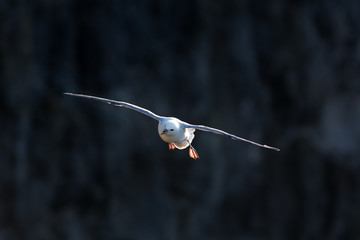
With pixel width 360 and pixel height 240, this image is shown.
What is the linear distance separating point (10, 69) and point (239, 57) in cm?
470

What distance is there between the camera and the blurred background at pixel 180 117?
664 inches

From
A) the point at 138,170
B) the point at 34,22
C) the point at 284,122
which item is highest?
the point at 34,22

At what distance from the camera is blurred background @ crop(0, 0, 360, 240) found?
16.9 metres

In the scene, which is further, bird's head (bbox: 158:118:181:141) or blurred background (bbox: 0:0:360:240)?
blurred background (bbox: 0:0:360:240)

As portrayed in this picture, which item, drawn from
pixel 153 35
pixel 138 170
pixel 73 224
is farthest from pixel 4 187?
pixel 153 35

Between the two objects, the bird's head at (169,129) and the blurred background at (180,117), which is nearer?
the bird's head at (169,129)

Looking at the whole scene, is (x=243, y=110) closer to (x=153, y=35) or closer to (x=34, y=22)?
(x=153, y=35)

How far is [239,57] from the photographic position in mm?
17500

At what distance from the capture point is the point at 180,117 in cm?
1742

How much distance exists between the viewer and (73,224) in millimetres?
17203

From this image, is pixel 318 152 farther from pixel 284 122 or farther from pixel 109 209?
pixel 109 209

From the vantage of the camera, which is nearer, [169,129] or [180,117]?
[169,129]

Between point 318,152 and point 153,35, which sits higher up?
point 153,35

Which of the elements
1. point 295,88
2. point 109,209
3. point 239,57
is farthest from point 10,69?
point 295,88
